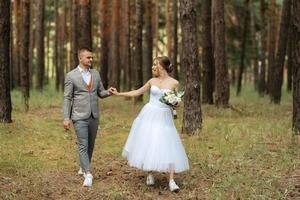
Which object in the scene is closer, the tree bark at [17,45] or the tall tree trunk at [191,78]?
the tall tree trunk at [191,78]

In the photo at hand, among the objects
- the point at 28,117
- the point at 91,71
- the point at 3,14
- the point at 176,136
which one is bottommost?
the point at 28,117

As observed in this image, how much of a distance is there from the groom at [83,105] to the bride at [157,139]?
0.76 meters

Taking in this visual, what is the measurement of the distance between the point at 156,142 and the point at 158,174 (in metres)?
1.52

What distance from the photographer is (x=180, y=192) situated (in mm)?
8938

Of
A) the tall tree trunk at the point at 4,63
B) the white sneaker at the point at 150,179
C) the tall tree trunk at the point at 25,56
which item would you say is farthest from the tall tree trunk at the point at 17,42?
the white sneaker at the point at 150,179

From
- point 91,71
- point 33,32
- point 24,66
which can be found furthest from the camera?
point 33,32

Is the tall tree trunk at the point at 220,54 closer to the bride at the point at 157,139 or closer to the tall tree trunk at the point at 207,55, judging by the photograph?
the tall tree trunk at the point at 207,55

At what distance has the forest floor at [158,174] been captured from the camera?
347 inches

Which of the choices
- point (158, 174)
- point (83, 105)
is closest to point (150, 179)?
point (158, 174)

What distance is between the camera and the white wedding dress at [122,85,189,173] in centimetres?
870

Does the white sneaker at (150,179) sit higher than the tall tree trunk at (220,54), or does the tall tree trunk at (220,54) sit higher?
the tall tree trunk at (220,54)

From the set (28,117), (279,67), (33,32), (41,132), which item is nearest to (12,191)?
(41,132)

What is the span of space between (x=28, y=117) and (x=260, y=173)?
9.19 m

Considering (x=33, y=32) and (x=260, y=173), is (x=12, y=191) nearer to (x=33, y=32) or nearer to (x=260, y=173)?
(x=260, y=173)
